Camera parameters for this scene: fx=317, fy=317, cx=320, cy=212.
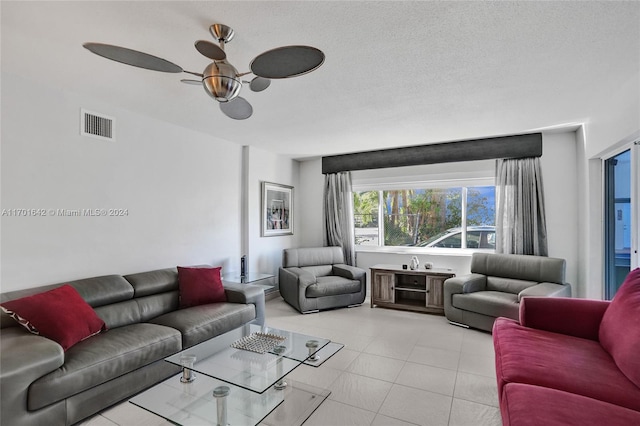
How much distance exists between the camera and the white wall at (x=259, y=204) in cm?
488

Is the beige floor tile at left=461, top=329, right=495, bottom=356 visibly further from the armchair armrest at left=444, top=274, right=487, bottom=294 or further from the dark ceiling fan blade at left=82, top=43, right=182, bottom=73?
the dark ceiling fan blade at left=82, top=43, right=182, bottom=73

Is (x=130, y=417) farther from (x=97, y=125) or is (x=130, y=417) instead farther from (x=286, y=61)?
(x=97, y=125)

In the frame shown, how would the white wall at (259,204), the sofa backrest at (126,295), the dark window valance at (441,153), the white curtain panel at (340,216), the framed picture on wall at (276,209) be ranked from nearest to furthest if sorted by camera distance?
the sofa backrest at (126,295) → the dark window valance at (441,153) → the white wall at (259,204) → the framed picture on wall at (276,209) → the white curtain panel at (340,216)

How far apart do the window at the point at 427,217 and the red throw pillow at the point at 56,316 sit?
13.8ft

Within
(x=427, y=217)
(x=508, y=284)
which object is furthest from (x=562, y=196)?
(x=427, y=217)

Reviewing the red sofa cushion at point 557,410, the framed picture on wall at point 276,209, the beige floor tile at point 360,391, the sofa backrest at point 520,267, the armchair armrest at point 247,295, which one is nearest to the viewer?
the red sofa cushion at point 557,410

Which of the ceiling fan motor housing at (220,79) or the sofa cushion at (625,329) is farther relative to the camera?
the ceiling fan motor housing at (220,79)

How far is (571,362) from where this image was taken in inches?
72.3

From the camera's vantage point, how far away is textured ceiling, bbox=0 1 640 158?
1740 mm

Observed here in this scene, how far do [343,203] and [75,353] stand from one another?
4191mm

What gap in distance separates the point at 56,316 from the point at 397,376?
8.43 ft

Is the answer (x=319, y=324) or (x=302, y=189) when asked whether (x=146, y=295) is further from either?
(x=302, y=189)

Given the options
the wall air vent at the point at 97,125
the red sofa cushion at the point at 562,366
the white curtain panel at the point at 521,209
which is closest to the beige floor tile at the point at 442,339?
the red sofa cushion at the point at 562,366

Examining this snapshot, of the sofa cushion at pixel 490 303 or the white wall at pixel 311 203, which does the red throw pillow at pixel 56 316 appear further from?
the white wall at pixel 311 203
